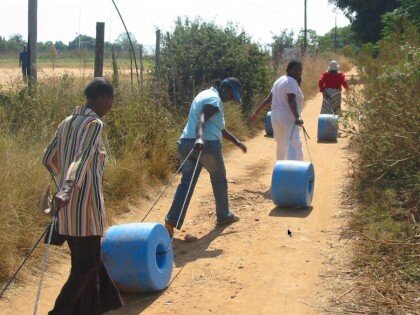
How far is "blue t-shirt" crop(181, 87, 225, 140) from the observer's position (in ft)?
22.0

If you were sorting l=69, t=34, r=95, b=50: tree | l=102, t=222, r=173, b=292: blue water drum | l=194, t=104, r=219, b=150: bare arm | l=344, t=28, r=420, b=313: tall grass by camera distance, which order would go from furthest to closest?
l=69, t=34, r=95, b=50: tree, l=194, t=104, r=219, b=150: bare arm, l=344, t=28, r=420, b=313: tall grass, l=102, t=222, r=173, b=292: blue water drum

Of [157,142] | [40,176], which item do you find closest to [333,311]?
[40,176]

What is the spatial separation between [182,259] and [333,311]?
1.86 meters

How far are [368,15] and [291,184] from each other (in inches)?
1139

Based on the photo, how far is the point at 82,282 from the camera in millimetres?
4312

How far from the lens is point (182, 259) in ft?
20.7

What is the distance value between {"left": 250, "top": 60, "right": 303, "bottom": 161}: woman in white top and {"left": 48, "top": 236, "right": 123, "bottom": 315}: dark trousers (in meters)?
4.68

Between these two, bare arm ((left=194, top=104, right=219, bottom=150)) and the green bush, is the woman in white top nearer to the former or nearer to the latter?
bare arm ((left=194, top=104, right=219, bottom=150))

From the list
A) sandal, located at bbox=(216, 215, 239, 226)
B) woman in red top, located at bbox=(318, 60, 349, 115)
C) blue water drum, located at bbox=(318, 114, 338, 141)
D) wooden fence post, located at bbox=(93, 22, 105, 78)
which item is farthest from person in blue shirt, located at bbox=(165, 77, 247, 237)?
woman in red top, located at bbox=(318, 60, 349, 115)

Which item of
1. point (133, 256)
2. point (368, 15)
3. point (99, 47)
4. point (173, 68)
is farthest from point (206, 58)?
point (368, 15)

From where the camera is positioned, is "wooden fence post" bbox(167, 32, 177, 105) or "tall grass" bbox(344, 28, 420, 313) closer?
"tall grass" bbox(344, 28, 420, 313)

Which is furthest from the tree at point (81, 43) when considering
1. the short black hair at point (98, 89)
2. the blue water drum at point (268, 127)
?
the short black hair at point (98, 89)

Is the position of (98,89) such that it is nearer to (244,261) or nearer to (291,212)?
(244,261)

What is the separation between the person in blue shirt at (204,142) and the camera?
6.66 metres
